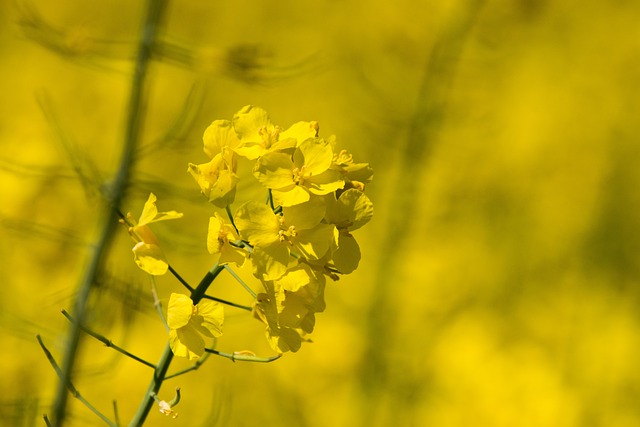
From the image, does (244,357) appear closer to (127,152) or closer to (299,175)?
(299,175)

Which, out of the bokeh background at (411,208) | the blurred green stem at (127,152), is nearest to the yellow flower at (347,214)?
the blurred green stem at (127,152)

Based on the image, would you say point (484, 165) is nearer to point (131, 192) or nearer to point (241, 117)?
point (131, 192)

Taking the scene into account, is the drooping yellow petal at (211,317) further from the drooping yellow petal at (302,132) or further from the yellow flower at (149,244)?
the drooping yellow petal at (302,132)

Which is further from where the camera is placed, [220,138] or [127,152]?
[127,152]

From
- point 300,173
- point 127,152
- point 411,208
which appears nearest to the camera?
point 300,173

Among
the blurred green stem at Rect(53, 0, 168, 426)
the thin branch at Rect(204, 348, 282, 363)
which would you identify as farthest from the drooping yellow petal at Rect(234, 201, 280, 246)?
the blurred green stem at Rect(53, 0, 168, 426)

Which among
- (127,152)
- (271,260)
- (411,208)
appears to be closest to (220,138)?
(271,260)
